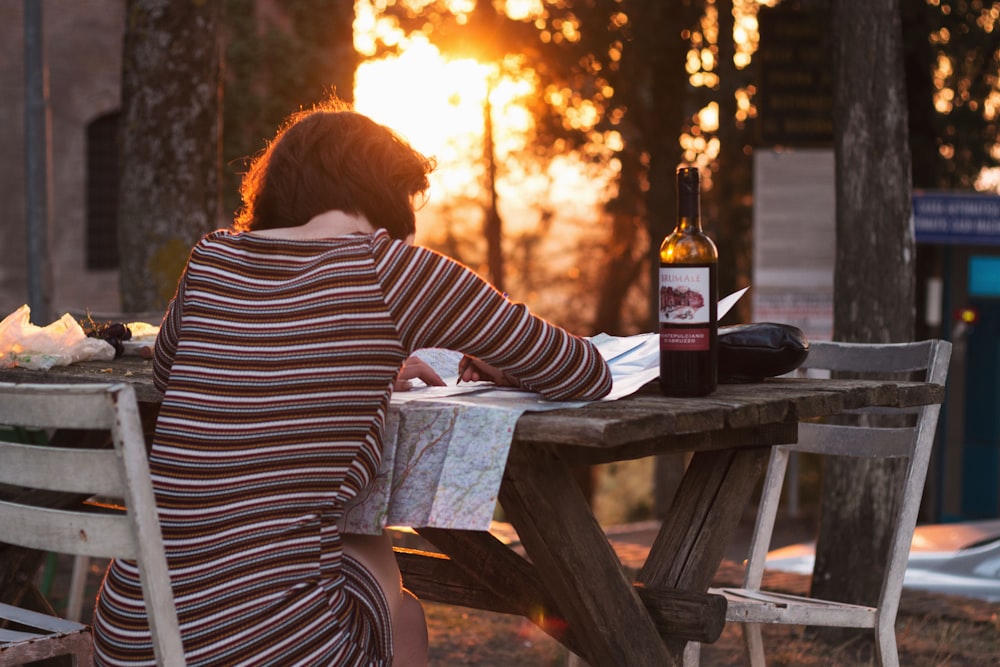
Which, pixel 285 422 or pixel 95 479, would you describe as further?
pixel 285 422

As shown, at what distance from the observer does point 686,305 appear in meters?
2.31

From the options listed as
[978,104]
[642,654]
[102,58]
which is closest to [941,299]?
[978,104]

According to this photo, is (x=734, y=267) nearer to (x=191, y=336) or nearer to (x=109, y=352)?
(x=109, y=352)

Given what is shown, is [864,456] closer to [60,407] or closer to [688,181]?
[688,181]

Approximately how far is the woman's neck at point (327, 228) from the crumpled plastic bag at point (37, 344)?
1209mm

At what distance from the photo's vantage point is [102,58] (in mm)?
18672

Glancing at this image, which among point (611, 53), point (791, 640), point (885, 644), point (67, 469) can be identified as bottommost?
point (791, 640)

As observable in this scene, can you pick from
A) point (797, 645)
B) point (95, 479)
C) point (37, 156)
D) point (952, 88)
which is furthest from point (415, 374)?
point (37, 156)

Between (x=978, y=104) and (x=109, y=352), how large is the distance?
7.29 m

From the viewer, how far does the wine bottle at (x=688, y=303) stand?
2.30m

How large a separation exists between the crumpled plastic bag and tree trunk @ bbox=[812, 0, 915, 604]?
2880mm

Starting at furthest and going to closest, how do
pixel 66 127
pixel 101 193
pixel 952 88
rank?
pixel 101 193, pixel 66 127, pixel 952 88

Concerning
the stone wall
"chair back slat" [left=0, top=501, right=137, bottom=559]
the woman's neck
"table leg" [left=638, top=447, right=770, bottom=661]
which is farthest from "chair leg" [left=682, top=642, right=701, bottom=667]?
the stone wall

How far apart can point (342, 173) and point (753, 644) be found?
187 centimetres
